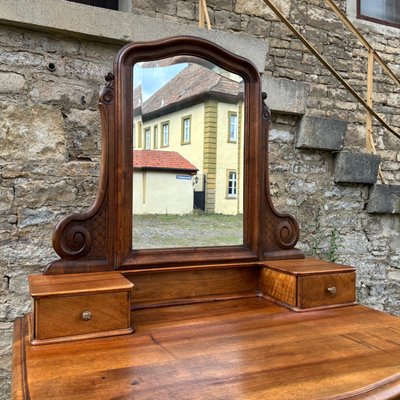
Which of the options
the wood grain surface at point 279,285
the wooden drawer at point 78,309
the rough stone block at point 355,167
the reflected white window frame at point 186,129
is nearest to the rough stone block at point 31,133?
the reflected white window frame at point 186,129

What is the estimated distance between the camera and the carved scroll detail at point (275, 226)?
1.83m

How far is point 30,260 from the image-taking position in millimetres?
1863

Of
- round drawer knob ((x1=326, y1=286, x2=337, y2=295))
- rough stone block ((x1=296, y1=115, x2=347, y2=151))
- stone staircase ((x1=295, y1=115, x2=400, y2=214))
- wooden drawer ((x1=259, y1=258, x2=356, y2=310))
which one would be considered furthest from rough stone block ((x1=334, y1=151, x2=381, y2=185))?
round drawer knob ((x1=326, y1=286, x2=337, y2=295))

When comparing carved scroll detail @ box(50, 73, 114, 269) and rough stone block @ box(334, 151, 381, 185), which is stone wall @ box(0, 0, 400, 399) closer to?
rough stone block @ box(334, 151, 381, 185)

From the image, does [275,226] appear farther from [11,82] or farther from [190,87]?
[11,82]

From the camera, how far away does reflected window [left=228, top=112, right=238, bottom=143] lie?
1.82 meters

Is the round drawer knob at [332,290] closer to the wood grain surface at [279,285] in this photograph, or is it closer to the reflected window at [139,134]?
the wood grain surface at [279,285]

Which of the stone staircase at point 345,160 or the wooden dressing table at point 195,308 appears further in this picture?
the stone staircase at point 345,160

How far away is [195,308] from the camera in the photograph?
5.29 ft

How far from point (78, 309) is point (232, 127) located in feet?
3.25

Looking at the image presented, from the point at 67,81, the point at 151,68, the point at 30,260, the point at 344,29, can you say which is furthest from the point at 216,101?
the point at 344,29

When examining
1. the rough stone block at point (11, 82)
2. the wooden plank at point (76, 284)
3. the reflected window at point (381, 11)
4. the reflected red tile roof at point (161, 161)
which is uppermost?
the reflected window at point (381, 11)

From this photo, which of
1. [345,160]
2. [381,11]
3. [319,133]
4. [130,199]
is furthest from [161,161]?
[381,11]

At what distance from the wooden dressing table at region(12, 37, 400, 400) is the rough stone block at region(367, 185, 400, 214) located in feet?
3.85
